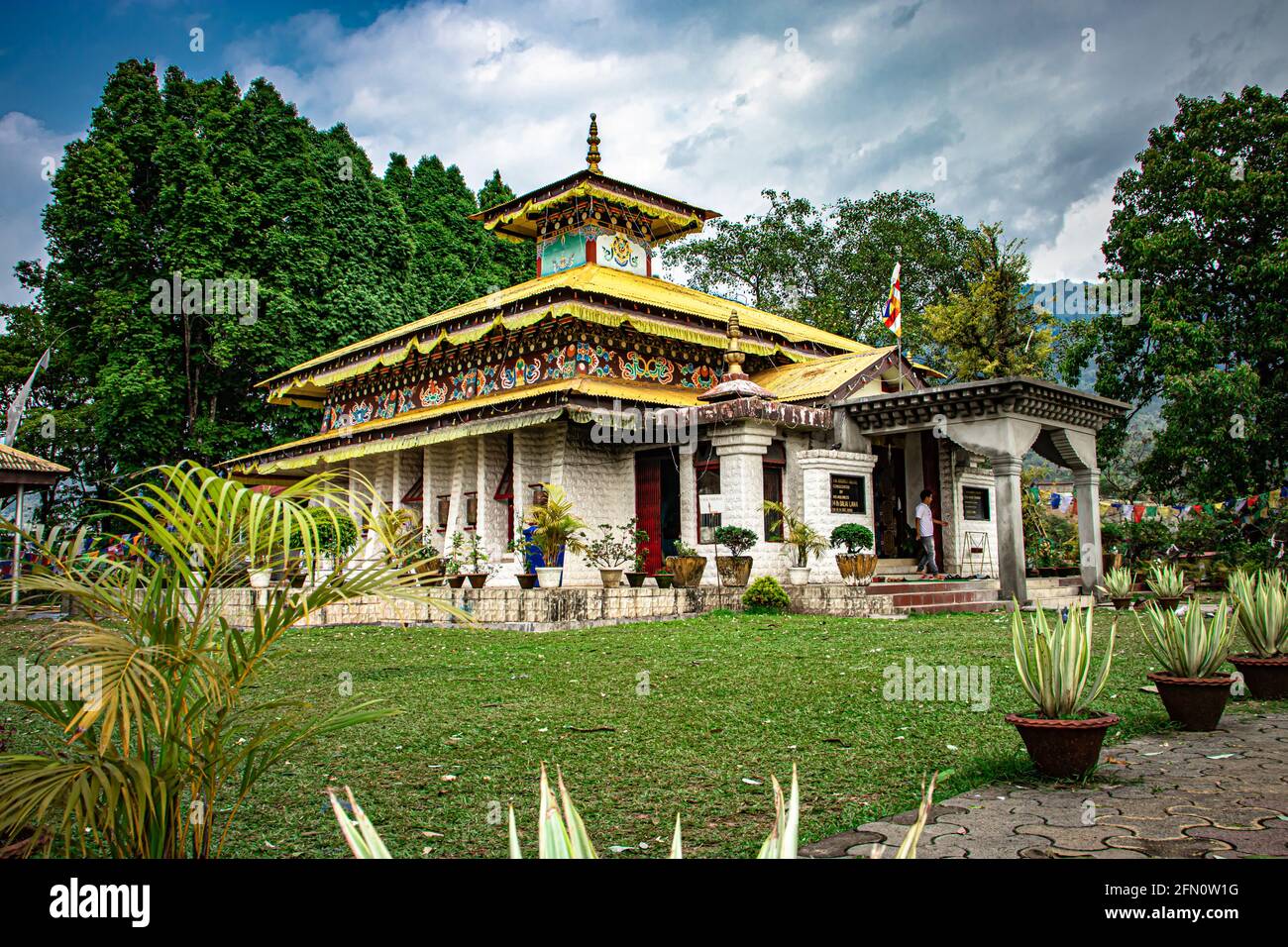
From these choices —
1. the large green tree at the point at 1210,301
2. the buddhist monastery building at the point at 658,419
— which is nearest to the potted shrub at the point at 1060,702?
the buddhist monastery building at the point at 658,419

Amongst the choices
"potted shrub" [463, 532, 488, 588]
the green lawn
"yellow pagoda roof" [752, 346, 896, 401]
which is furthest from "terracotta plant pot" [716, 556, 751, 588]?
the green lawn

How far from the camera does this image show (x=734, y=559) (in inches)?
650

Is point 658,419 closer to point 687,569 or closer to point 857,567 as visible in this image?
point 687,569

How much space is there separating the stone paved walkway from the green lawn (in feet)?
1.07

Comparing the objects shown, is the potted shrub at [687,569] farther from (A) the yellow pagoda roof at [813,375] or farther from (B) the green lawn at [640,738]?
(B) the green lawn at [640,738]

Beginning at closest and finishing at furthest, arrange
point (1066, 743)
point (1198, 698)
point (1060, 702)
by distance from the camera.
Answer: point (1066, 743), point (1060, 702), point (1198, 698)

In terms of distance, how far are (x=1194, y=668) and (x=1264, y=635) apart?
1620mm

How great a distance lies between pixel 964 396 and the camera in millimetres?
16484

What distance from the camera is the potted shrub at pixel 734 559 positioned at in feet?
53.8

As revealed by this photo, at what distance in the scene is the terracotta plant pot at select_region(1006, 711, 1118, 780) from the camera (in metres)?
4.86

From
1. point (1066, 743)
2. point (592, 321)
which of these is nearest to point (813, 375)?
point (592, 321)

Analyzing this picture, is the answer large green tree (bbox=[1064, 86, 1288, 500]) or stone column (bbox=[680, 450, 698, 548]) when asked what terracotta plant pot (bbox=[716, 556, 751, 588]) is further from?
large green tree (bbox=[1064, 86, 1288, 500])
